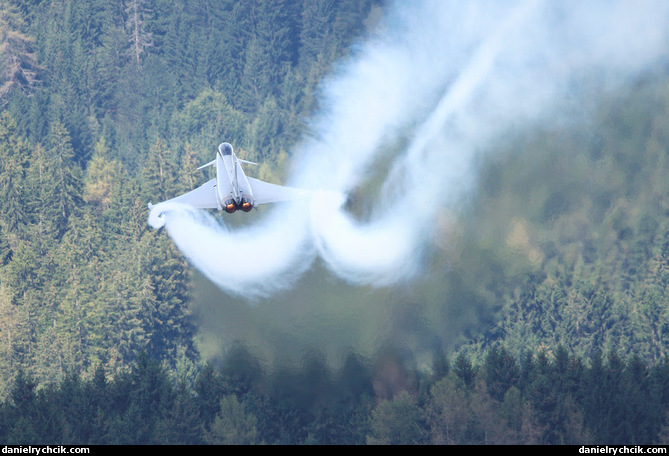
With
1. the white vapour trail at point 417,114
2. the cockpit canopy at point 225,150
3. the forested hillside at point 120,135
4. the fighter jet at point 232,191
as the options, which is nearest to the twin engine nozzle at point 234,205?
the fighter jet at point 232,191

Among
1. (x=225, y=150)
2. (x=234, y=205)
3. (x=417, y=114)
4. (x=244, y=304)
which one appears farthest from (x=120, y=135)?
(x=234, y=205)

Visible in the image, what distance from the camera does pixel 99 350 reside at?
13000cm

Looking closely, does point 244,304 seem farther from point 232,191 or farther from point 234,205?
point 232,191

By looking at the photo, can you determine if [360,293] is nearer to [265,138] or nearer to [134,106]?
[265,138]

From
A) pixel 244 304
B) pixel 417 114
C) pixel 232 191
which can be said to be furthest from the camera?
pixel 417 114

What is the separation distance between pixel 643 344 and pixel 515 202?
22.6m

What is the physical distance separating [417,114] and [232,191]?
2298 cm

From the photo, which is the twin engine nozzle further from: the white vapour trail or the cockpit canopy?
the white vapour trail

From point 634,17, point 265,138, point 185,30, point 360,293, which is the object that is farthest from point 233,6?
point 360,293

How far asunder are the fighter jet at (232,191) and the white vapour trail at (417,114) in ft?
7.06

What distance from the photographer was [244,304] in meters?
95.8

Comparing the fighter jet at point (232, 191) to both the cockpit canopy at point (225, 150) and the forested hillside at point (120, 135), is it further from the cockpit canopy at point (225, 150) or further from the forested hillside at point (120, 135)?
the forested hillside at point (120, 135)

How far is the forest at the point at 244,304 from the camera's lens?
94.6m

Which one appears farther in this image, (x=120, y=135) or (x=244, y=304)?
(x=120, y=135)
